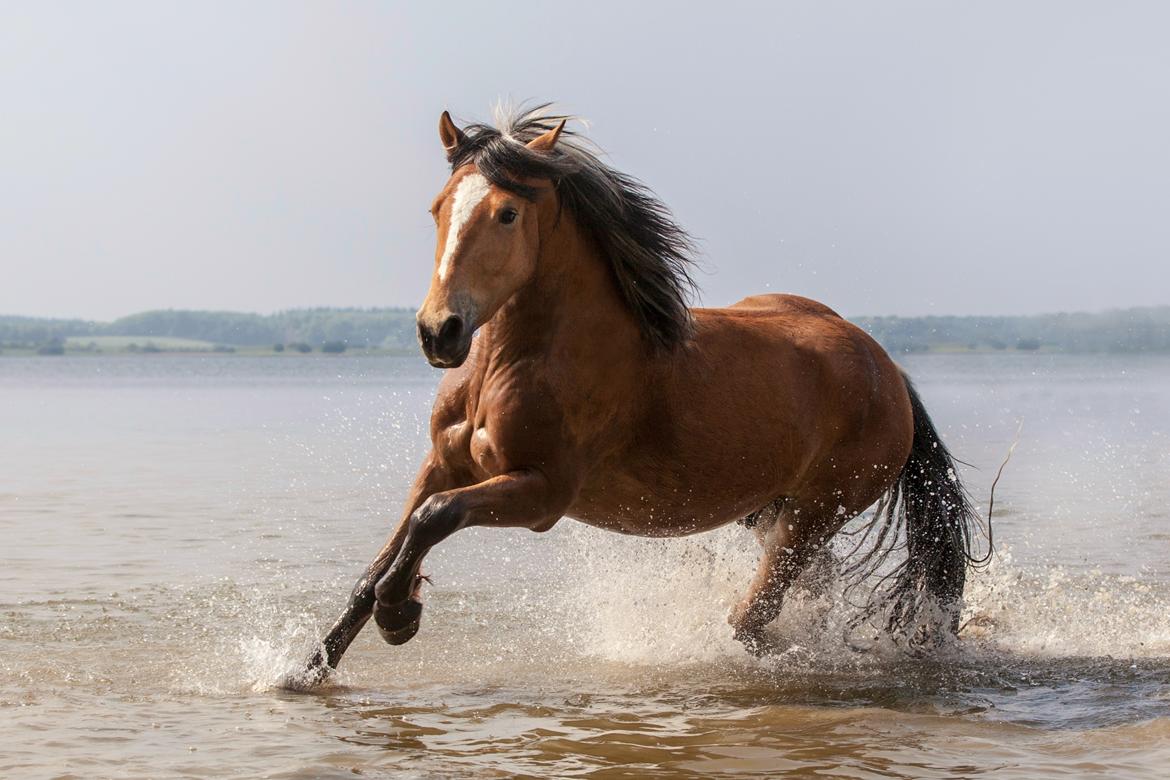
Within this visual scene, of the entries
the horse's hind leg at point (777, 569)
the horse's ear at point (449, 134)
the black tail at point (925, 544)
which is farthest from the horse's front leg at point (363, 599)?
the black tail at point (925, 544)

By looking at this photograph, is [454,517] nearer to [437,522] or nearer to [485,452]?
[437,522]

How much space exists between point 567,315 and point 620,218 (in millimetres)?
486

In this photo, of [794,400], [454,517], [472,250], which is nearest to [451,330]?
[472,250]

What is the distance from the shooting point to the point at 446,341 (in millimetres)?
4637

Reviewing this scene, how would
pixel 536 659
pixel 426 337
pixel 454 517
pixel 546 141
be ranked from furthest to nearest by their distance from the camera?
pixel 536 659 < pixel 546 141 < pixel 454 517 < pixel 426 337

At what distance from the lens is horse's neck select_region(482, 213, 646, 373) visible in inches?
210

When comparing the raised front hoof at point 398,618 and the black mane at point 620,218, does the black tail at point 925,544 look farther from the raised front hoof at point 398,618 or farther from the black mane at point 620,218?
the raised front hoof at point 398,618

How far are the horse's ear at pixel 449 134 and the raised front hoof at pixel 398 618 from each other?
1.74 m

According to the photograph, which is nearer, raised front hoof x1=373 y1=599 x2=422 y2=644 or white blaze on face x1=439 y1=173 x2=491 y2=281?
white blaze on face x1=439 y1=173 x2=491 y2=281

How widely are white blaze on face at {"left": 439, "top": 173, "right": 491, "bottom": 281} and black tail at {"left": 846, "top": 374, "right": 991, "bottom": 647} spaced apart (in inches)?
115

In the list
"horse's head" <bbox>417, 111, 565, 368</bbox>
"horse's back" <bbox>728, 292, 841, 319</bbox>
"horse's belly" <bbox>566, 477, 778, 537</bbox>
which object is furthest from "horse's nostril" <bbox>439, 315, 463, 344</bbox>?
"horse's back" <bbox>728, 292, 841, 319</bbox>

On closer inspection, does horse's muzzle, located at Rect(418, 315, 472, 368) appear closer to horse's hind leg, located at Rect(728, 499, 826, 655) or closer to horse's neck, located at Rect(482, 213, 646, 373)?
horse's neck, located at Rect(482, 213, 646, 373)

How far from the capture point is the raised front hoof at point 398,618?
5.16m

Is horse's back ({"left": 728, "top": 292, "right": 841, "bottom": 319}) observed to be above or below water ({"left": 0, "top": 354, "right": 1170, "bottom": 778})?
above
